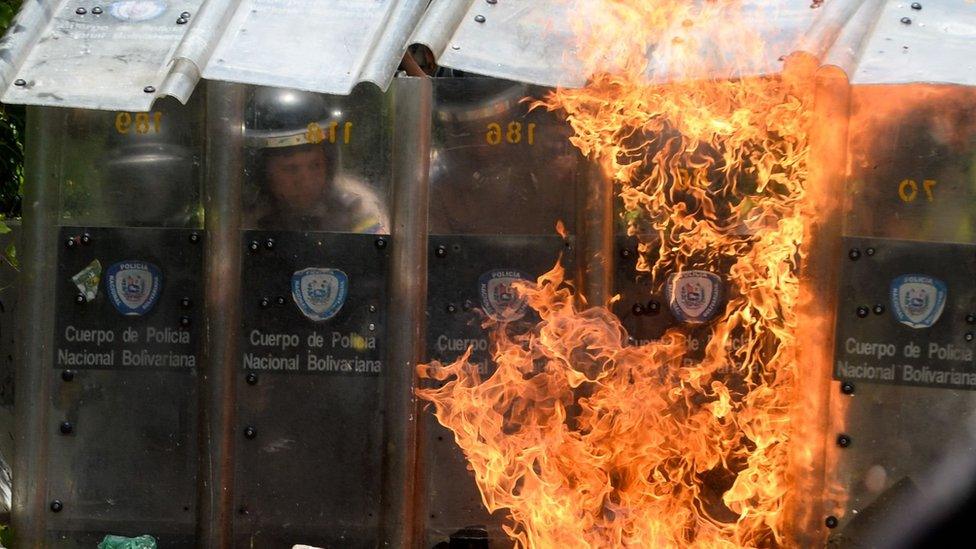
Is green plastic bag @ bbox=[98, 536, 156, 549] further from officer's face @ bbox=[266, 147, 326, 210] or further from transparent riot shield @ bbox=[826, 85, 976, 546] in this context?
transparent riot shield @ bbox=[826, 85, 976, 546]

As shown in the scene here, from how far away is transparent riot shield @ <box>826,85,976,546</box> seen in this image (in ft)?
17.3

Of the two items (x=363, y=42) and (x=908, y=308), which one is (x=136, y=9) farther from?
(x=908, y=308)

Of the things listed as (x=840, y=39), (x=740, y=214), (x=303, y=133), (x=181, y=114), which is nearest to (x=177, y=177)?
(x=181, y=114)

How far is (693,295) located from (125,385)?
293 centimetres

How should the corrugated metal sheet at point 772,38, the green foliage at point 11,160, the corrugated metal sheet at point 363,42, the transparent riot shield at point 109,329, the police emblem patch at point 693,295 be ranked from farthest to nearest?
the green foliage at point 11,160, the transparent riot shield at point 109,329, the police emblem patch at point 693,295, the corrugated metal sheet at point 363,42, the corrugated metal sheet at point 772,38

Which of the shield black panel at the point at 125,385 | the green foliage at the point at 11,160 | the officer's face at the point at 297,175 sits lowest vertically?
the shield black panel at the point at 125,385

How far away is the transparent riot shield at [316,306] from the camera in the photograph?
562 cm

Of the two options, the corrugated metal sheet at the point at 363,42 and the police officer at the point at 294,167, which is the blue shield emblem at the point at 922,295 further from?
the police officer at the point at 294,167

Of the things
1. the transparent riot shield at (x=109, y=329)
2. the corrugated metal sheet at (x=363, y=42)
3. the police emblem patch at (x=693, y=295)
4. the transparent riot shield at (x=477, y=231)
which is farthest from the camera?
the transparent riot shield at (x=109, y=329)

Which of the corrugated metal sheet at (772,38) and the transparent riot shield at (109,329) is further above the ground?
the corrugated metal sheet at (772,38)

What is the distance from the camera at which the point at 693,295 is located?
17.9ft

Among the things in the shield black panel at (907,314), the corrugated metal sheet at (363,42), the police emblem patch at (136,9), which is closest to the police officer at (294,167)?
the corrugated metal sheet at (363,42)

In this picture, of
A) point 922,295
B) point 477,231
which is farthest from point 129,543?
point 922,295

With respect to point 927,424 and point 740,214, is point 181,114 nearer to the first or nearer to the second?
point 740,214
